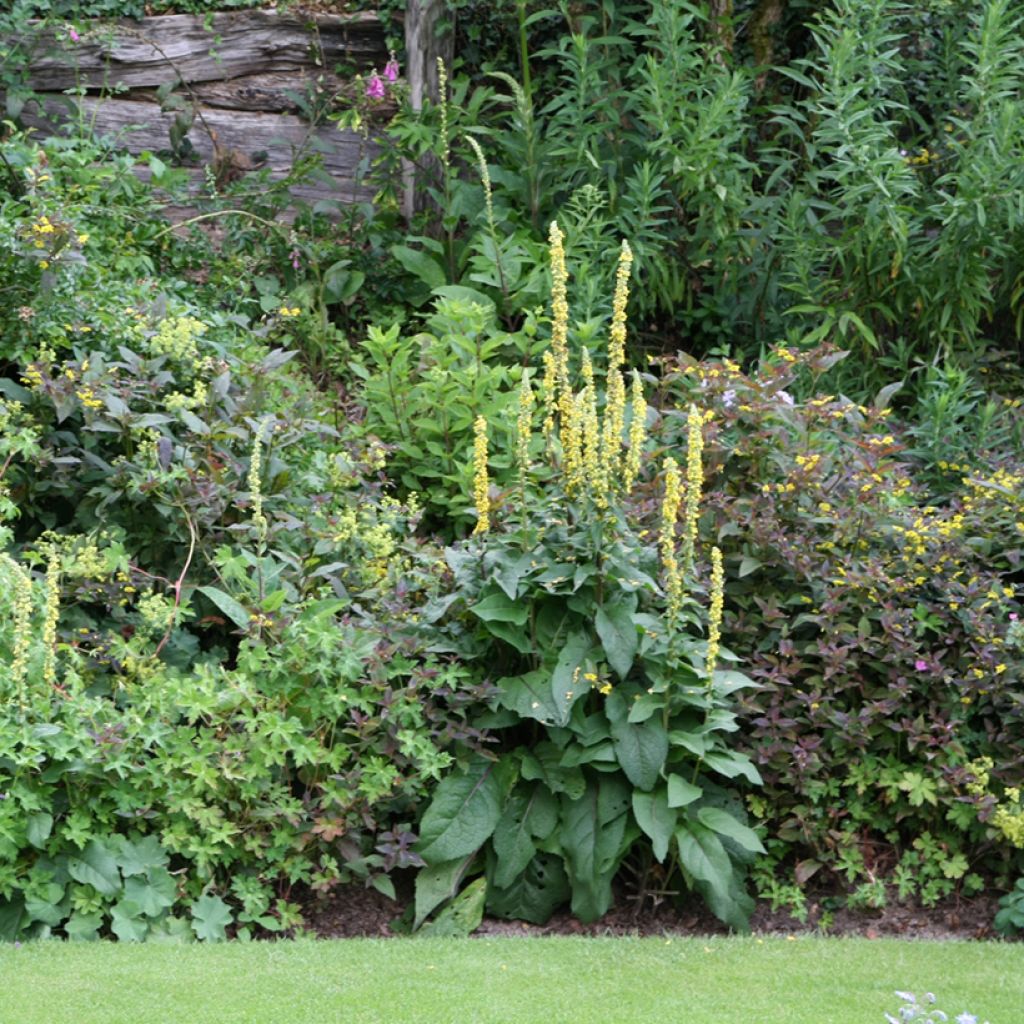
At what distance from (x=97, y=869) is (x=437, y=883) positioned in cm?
110

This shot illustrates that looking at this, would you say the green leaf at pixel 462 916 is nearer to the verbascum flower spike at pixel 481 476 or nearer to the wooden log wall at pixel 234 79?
the verbascum flower spike at pixel 481 476

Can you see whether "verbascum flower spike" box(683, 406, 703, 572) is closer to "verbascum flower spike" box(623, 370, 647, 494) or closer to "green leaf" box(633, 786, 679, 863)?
"verbascum flower spike" box(623, 370, 647, 494)

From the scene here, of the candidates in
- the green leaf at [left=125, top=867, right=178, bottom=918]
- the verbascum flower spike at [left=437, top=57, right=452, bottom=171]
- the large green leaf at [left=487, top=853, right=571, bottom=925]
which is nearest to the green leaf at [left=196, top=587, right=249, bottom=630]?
the green leaf at [left=125, top=867, right=178, bottom=918]

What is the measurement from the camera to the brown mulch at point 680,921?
15.5 ft

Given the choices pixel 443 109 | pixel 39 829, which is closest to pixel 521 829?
pixel 39 829

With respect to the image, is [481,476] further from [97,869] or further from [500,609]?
[97,869]

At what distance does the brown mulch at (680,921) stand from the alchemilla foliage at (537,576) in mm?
58

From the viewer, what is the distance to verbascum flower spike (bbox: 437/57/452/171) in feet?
25.6

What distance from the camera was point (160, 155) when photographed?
8883 mm

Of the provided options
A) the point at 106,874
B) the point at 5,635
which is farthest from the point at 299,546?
the point at 106,874

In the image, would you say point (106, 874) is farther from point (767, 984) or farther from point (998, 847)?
point (998, 847)

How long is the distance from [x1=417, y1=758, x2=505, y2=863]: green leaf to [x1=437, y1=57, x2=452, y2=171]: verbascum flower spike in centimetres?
412

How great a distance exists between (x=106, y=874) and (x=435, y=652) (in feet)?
4.31

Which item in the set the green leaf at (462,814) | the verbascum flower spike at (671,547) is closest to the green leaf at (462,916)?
the green leaf at (462,814)
